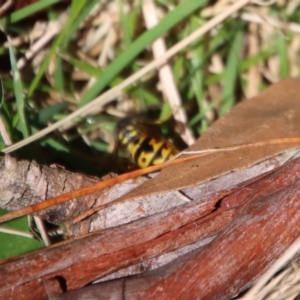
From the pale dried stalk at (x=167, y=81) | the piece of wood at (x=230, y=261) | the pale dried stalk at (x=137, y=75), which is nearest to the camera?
the piece of wood at (x=230, y=261)

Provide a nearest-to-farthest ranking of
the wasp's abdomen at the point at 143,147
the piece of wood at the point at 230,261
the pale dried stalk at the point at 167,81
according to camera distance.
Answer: the piece of wood at the point at 230,261 < the wasp's abdomen at the point at 143,147 < the pale dried stalk at the point at 167,81

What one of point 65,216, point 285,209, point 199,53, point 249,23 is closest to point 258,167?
point 285,209

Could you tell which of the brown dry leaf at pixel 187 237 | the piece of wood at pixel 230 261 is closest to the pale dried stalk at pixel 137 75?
the brown dry leaf at pixel 187 237

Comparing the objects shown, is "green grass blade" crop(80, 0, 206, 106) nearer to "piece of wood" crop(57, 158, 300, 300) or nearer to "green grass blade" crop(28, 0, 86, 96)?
"green grass blade" crop(28, 0, 86, 96)

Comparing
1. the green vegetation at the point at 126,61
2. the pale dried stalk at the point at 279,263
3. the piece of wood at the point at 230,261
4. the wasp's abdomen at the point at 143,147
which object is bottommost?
the pale dried stalk at the point at 279,263

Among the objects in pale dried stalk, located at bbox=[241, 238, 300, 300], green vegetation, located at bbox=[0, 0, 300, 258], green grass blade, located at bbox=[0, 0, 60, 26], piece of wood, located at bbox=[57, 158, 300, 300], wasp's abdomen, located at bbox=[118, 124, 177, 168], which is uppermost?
green grass blade, located at bbox=[0, 0, 60, 26]

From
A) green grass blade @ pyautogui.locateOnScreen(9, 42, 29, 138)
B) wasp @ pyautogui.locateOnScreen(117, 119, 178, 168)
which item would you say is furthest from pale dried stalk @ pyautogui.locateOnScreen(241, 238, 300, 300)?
green grass blade @ pyautogui.locateOnScreen(9, 42, 29, 138)

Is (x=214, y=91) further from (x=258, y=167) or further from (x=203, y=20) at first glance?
(x=258, y=167)

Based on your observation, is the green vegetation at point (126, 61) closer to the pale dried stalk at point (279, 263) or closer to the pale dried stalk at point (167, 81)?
the pale dried stalk at point (167, 81)
